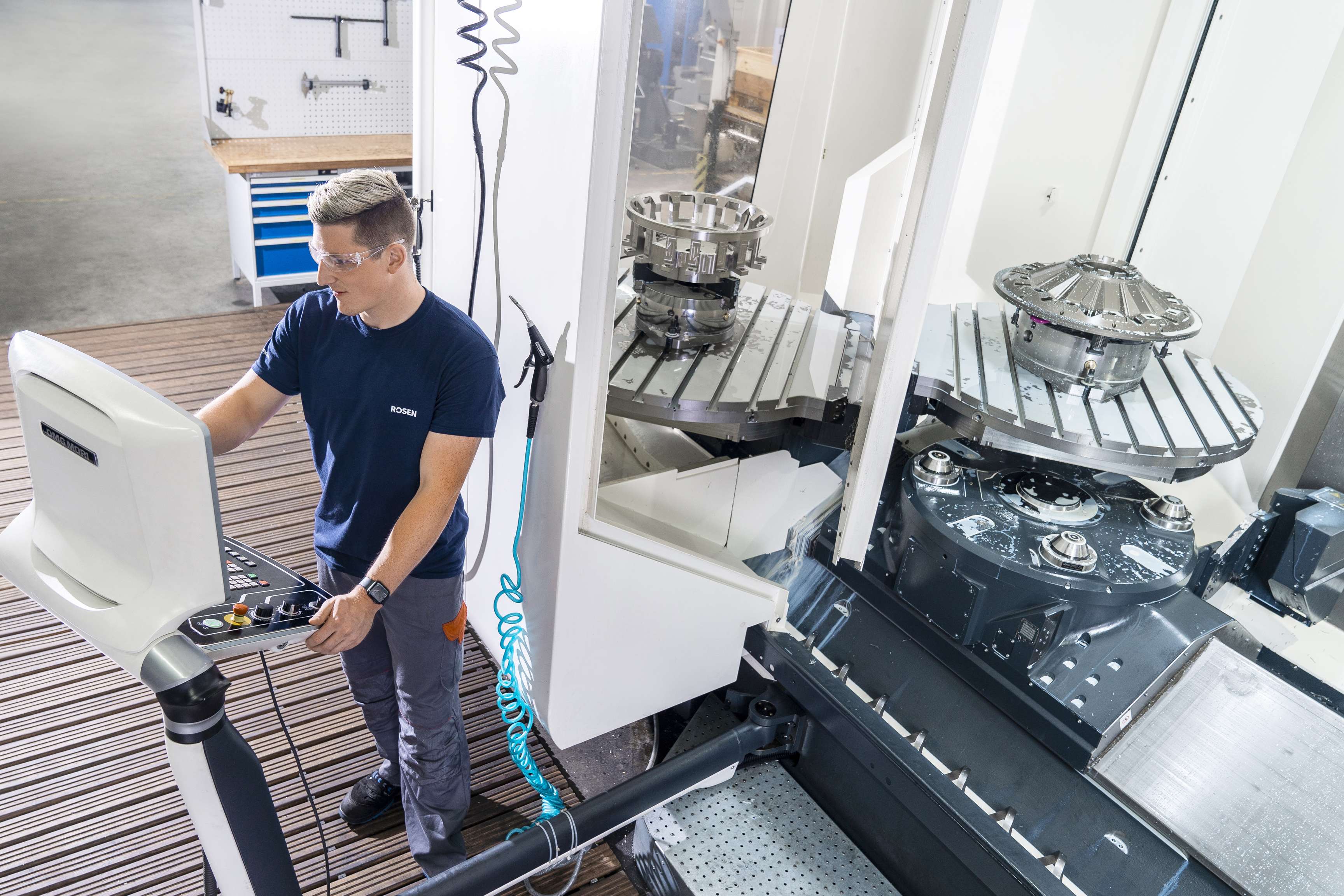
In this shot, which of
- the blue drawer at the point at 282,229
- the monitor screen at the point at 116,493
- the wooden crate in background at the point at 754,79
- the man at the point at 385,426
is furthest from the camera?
the blue drawer at the point at 282,229

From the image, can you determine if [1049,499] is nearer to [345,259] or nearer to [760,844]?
[760,844]

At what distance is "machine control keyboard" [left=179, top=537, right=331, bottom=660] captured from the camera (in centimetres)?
118

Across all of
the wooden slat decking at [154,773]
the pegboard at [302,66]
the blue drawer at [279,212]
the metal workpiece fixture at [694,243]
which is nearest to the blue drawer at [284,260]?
the blue drawer at [279,212]

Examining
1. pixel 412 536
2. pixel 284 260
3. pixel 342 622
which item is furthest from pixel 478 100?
pixel 284 260

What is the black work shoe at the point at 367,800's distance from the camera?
190 centimetres

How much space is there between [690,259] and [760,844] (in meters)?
1.16

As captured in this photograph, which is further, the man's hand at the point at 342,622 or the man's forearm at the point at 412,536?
the man's forearm at the point at 412,536

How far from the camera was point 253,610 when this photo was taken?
124 centimetres

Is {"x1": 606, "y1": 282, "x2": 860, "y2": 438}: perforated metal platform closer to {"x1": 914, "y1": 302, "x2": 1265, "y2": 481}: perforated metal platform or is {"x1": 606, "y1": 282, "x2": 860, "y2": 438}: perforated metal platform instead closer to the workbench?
{"x1": 914, "y1": 302, "x2": 1265, "y2": 481}: perforated metal platform

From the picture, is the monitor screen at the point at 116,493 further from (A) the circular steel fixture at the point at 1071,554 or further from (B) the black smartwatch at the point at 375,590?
(A) the circular steel fixture at the point at 1071,554

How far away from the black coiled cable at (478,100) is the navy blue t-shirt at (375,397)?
0.27 metres

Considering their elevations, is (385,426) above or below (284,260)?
above

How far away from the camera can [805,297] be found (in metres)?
2.99

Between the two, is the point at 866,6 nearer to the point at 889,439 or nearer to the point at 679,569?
the point at 889,439
